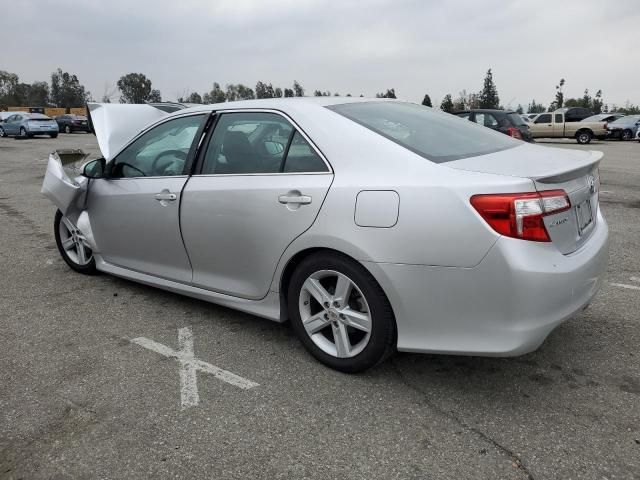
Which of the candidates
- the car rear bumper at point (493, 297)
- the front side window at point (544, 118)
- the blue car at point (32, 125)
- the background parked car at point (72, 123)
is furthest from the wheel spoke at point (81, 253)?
the background parked car at point (72, 123)

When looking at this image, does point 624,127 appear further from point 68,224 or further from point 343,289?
point 343,289

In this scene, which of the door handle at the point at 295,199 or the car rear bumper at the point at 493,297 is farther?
the door handle at the point at 295,199

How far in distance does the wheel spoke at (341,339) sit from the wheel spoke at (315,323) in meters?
0.08

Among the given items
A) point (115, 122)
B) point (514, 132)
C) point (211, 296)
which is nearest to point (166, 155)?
point (211, 296)

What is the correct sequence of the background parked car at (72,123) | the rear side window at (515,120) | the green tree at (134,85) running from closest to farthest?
the rear side window at (515,120) → the background parked car at (72,123) → the green tree at (134,85)

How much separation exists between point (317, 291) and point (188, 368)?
91cm

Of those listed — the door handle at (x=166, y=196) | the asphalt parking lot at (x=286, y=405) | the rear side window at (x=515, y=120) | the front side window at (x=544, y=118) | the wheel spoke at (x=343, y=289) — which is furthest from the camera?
the front side window at (x=544, y=118)

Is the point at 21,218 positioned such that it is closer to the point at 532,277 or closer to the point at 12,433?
the point at 12,433

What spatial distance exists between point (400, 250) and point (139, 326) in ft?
6.95

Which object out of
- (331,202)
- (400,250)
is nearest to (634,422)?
(400,250)

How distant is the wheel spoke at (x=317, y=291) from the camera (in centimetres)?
302

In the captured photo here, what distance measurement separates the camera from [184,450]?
96.7 inches

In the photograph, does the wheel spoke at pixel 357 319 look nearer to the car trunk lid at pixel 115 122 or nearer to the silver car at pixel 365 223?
the silver car at pixel 365 223

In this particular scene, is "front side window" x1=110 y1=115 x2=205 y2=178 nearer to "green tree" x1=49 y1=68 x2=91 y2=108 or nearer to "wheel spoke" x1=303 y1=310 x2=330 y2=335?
"wheel spoke" x1=303 y1=310 x2=330 y2=335
